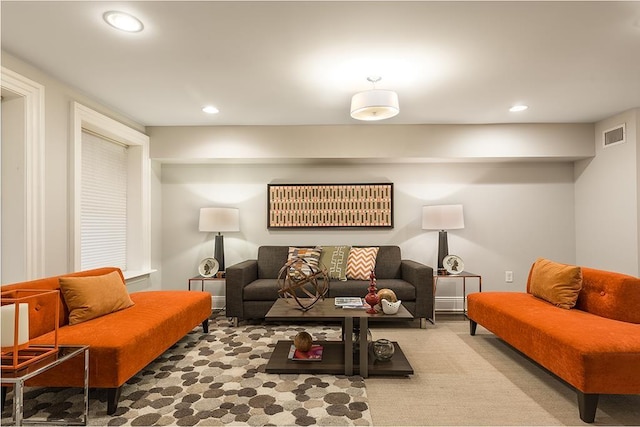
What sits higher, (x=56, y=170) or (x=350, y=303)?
(x=56, y=170)

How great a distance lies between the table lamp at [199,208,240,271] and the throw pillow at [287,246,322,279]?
0.79m

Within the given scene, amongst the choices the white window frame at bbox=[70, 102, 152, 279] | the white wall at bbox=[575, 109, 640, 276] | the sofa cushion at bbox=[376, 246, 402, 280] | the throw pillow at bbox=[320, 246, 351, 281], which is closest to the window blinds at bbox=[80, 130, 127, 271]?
the white window frame at bbox=[70, 102, 152, 279]

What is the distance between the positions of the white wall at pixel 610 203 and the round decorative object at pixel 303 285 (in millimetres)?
3350

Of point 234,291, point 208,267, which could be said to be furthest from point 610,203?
point 208,267

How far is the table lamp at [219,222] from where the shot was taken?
14.6ft

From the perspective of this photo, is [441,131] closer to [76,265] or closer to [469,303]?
[469,303]

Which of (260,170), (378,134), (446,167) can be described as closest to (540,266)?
(446,167)

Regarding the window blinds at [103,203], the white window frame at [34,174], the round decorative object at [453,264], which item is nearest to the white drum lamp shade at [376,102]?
the round decorative object at [453,264]

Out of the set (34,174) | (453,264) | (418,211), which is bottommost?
(453,264)

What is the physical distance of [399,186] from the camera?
4867 millimetres

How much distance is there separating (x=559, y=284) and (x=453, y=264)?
1.61 metres

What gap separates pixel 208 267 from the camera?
177 inches

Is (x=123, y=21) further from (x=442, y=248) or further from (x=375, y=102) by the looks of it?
(x=442, y=248)

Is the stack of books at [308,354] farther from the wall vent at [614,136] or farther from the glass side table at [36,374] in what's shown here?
the wall vent at [614,136]
